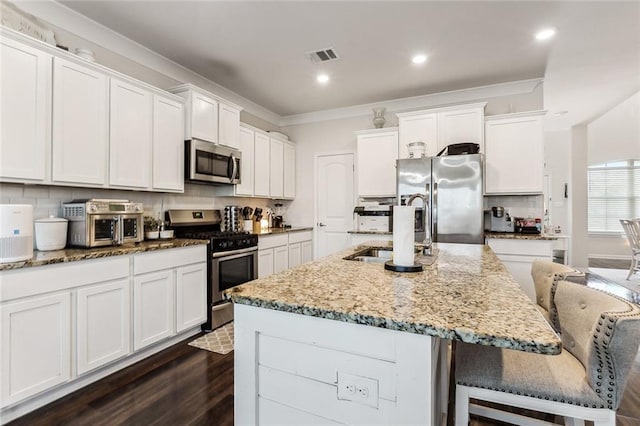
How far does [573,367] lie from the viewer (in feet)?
3.88

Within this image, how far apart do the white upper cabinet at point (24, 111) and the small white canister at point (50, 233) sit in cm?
29

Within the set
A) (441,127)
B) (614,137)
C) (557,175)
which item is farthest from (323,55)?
(614,137)

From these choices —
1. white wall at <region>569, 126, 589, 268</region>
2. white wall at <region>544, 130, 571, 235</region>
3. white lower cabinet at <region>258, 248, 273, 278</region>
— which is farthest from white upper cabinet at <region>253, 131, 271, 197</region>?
white wall at <region>544, 130, 571, 235</region>

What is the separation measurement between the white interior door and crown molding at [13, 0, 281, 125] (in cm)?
192

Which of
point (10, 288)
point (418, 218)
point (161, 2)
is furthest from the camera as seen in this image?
point (418, 218)

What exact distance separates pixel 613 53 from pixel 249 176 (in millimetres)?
4245

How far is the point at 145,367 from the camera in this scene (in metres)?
2.35

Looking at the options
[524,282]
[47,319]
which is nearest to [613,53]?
[524,282]

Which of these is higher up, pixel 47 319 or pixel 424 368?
pixel 424 368

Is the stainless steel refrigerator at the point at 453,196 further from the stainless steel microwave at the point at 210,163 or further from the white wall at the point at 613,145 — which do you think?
the white wall at the point at 613,145

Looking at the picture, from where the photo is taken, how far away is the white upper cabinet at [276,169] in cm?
462

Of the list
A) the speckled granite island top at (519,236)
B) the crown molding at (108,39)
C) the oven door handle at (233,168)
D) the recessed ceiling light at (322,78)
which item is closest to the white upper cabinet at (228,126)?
the oven door handle at (233,168)

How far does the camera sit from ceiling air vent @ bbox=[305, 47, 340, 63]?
305 centimetres

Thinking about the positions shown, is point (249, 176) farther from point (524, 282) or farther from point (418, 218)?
point (524, 282)
